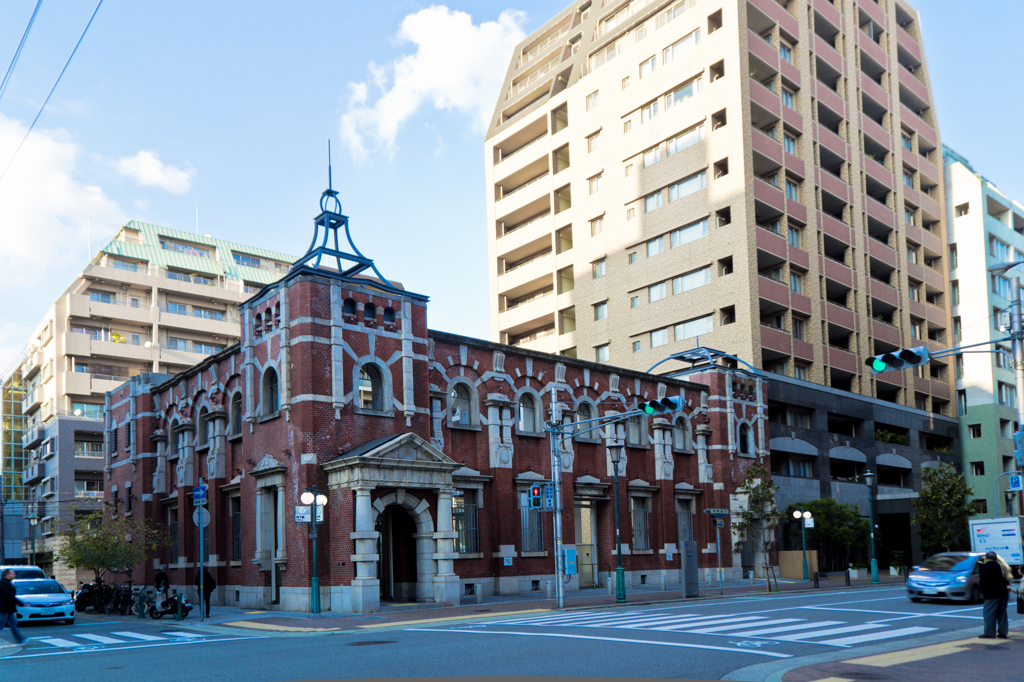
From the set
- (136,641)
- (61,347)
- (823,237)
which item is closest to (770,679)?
(136,641)

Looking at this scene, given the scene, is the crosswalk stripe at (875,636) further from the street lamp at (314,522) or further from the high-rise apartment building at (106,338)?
the high-rise apartment building at (106,338)

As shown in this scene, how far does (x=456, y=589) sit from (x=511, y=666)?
663 inches

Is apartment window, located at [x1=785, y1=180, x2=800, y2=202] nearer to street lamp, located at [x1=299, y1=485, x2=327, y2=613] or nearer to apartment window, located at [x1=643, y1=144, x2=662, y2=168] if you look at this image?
apartment window, located at [x1=643, y1=144, x2=662, y2=168]

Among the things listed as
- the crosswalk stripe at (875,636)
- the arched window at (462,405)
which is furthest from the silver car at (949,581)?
the arched window at (462,405)

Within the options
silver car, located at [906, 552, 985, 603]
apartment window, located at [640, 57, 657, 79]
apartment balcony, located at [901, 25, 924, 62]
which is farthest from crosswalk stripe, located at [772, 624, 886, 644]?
apartment balcony, located at [901, 25, 924, 62]

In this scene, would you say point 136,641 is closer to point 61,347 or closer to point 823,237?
point 823,237

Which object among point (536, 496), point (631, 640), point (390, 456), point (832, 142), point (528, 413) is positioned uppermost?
point (832, 142)

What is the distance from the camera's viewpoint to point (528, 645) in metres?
17.7

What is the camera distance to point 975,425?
255ft

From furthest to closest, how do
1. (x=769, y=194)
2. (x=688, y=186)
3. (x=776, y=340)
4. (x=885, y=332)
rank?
(x=885, y=332), (x=688, y=186), (x=769, y=194), (x=776, y=340)

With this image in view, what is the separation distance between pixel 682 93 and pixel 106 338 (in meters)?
53.0

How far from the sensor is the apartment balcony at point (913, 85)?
3120 inches

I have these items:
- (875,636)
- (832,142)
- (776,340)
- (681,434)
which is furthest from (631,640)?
(832,142)

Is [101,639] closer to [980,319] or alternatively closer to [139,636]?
[139,636]
